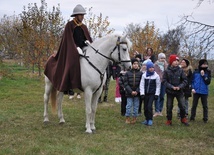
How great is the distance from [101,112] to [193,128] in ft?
9.60

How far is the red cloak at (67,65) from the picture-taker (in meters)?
5.97

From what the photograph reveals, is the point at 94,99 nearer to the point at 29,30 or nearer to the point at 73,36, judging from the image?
the point at 73,36

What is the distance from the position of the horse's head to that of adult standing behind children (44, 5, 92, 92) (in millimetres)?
776

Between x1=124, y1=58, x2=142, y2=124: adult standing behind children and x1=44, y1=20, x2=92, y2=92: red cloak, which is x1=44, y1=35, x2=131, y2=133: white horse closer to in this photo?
x1=44, y1=20, x2=92, y2=92: red cloak

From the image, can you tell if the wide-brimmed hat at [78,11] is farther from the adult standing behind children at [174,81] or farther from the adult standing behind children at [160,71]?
the adult standing behind children at [160,71]

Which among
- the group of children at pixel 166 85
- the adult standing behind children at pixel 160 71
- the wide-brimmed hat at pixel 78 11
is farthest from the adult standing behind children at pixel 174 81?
the wide-brimmed hat at pixel 78 11

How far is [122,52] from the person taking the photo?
5.96 m

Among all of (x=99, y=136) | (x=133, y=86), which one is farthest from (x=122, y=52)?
(x=99, y=136)

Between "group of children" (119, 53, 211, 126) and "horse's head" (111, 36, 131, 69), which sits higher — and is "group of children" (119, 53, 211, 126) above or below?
below

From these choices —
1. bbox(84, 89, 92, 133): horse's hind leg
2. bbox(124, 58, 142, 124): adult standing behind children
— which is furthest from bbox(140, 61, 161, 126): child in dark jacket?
bbox(84, 89, 92, 133): horse's hind leg

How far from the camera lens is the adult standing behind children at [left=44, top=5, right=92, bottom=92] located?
5.98m

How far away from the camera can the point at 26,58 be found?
70.5ft

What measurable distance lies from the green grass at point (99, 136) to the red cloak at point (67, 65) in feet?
3.51

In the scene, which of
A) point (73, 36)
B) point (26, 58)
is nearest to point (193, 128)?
point (73, 36)
